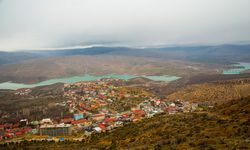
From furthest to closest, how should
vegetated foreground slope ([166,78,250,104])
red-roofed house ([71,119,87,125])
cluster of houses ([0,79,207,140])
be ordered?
vegetated foreground slope ([166,78,250,104]) → red-roofed house ([71,119,87,125]) → cluster of houses ([0,79,207,140])

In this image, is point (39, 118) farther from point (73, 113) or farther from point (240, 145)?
point (240, 145)

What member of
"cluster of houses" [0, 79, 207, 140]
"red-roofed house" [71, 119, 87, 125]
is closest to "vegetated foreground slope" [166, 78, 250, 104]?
"cluster of houses" [0, 79, 207, 140]

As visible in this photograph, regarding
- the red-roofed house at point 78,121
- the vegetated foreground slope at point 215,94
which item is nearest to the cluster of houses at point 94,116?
the red-roofed house at point 78,121

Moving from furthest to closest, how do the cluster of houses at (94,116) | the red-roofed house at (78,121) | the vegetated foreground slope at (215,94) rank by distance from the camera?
the vegetated foreground slope at (215,94), the red-roofed house at (78,121), the cluster of houses at (94,116)

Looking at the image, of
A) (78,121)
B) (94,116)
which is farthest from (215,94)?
(78,121)

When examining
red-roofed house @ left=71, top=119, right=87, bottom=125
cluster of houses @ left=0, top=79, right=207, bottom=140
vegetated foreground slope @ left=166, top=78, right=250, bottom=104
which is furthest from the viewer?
vegetated foreground slope @ left=166, top=78, right=250, bottom=104

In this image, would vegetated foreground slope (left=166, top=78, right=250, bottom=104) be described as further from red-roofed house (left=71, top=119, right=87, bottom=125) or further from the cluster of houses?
red-roofed house (left=71, top=119, right=87, bottom=125)

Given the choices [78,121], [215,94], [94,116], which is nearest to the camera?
[78,121]

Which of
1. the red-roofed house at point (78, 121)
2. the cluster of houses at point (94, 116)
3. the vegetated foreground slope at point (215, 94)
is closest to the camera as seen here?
the cluster of houses at point (94, 116)

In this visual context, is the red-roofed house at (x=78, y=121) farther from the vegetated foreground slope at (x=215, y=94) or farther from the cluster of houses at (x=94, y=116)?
the vegetated foreground slope at (x=215, y=94)

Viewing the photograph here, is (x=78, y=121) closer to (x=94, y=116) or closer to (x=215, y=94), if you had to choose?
(x=94, y=116)

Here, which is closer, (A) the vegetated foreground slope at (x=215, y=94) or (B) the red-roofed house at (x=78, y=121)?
(B) the red-roofed house at (x=78, y=121)
